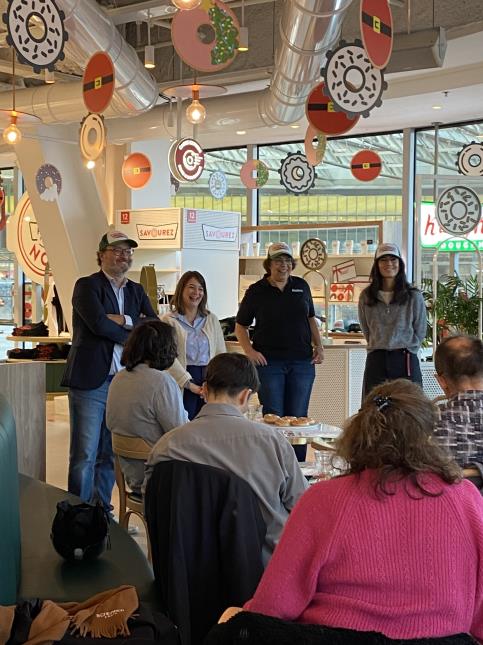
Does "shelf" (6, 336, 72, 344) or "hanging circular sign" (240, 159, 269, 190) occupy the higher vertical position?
"hanging circular sign" (240, 159, 269, 190)

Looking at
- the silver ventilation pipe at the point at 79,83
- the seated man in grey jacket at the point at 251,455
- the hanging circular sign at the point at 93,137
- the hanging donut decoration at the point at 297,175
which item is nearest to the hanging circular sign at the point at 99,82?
the silver ventilation pipe at the point at 79,83

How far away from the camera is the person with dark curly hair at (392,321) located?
685 centimetres

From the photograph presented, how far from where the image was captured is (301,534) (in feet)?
6.61

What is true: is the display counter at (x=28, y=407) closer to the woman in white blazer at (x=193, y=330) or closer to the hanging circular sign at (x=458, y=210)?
the woman in white blazer at (x=193, y=330)

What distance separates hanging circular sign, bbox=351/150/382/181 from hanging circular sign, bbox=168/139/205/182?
264 cm

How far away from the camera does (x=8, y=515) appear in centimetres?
293

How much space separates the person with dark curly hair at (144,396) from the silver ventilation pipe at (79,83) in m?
3.02

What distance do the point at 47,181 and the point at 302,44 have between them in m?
5.93

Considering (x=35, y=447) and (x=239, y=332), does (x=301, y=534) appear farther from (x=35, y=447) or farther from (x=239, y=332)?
(x=239, y=332)

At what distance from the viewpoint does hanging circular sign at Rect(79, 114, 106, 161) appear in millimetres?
8000

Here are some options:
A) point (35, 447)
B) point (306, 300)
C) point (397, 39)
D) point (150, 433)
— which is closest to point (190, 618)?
point (150, 433)

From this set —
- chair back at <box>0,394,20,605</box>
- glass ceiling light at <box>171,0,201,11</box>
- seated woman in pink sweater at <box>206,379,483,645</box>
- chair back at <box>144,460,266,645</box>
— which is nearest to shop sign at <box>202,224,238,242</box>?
glass ceiling light at <box>171,0,201,11</box>

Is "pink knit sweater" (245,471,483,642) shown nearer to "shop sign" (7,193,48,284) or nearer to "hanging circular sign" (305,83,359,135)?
"hanging circular sign" (305,83,359,135)

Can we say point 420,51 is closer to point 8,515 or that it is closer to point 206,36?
point 206,36
